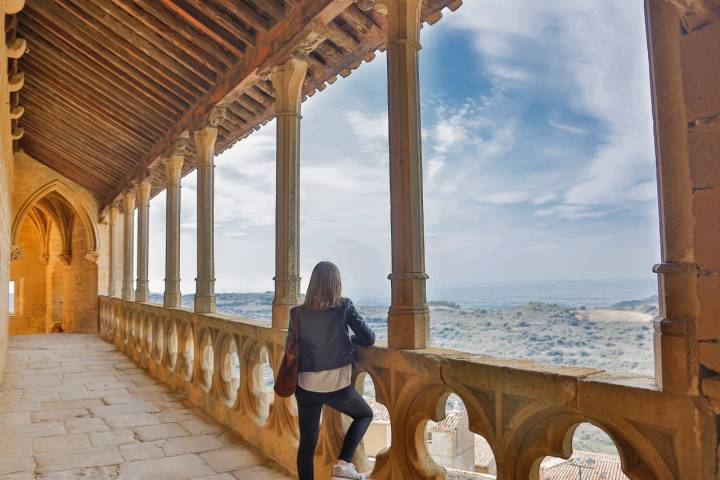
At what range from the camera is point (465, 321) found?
4355 millimetres

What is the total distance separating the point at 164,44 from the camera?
529cm

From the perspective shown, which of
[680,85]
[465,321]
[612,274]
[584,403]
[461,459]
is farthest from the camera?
[461,459]

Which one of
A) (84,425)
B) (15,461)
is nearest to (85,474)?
(15,461)

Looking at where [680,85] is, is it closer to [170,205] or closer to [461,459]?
[170,205]

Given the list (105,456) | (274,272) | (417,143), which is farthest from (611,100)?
(105,456)

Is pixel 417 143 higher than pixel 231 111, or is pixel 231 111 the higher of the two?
pixel 231 111

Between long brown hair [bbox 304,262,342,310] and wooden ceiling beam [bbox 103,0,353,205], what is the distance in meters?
1.78

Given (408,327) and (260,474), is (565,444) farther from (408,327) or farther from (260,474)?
(260,474)

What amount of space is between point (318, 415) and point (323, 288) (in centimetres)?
64

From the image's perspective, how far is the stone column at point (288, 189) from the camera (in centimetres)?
385

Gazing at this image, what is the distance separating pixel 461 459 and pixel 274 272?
271 inches

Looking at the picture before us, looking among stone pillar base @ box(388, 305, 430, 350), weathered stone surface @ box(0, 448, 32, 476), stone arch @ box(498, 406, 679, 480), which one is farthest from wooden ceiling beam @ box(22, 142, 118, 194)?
stone arch @ box(498, 406, 679, 480)

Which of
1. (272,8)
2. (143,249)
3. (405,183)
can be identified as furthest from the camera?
(143,249)

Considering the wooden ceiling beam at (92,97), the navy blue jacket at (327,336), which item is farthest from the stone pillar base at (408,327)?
the wooden ceiling beam at (92,97)
